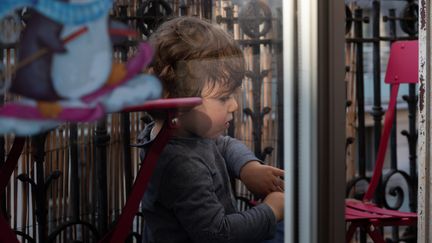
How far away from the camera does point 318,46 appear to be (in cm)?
158

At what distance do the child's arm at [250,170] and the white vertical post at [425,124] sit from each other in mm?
715

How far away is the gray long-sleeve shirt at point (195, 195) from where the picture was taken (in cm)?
152

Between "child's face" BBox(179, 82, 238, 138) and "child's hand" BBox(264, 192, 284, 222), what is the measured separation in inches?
9.4

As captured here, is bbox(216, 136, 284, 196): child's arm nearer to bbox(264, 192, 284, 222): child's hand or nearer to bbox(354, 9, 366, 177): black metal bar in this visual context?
bbox(264, 192, 284, 222): child's hand

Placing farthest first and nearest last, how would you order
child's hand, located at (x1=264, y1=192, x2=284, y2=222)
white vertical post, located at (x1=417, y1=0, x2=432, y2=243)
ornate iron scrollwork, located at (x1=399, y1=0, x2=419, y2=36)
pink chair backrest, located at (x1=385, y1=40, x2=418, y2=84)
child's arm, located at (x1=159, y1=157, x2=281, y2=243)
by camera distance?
1. ornate iron scrollwork, located at (x1=399, y1=0, x2=419, y2=36)
2. pink chair backrest, located at (x1=385, y1=40, x2=418, y2=84)
3. white vertical post, located at (x1=417, y1=0, x2=432, y2=243)
4. child's hand, located at (x1=264, y1=192, x2=284, y2=222)
5. child's arm, located at (x1=159, y1=157, x2=281, y2=243)

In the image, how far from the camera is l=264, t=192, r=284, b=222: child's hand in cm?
166

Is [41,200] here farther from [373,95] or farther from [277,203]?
[373,95]

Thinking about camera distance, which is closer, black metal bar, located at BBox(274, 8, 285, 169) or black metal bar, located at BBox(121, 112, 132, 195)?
black metal bar, located at BBox(121, 112, 132, 195)

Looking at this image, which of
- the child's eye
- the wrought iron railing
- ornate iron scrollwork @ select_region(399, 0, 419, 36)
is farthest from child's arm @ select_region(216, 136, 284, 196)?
ornate iron scrollwork @ select_region(399, 0, 419, 36)

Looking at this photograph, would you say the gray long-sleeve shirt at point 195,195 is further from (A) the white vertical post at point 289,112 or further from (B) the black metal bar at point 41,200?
(B) the black metal bar at point 41,200

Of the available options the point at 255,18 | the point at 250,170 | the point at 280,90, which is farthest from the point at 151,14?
the point at 250,170

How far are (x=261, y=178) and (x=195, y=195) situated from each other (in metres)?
0.23

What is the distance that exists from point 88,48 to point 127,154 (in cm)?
35

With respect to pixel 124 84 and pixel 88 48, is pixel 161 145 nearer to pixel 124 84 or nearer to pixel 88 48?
pixel 124 84
